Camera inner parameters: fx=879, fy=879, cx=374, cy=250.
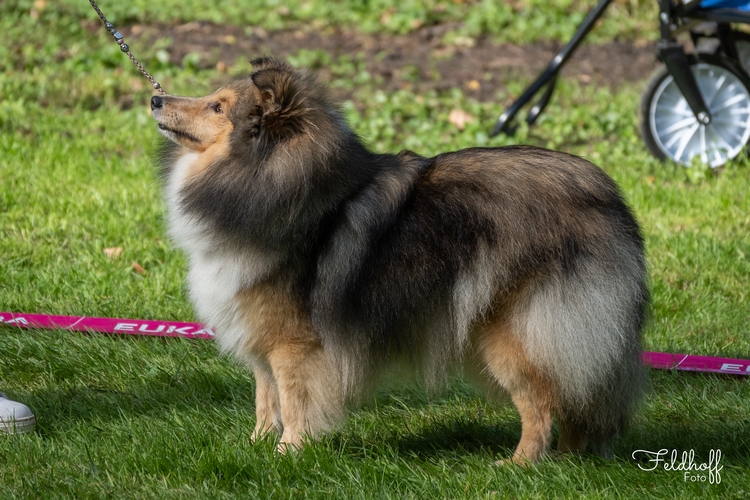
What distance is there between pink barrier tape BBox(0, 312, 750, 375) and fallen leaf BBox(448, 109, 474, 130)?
3.79 metres

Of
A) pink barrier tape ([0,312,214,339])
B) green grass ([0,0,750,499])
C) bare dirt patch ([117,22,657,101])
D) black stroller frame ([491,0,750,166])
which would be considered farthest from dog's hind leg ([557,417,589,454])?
bare dirt patch ([117,22,657,101])

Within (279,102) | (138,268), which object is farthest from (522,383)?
(138,268)

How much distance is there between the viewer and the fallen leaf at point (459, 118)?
8.04 metres

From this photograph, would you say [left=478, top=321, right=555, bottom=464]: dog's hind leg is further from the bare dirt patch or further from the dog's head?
the bare dirt patch

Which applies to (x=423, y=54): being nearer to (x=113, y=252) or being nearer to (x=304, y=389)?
(x=113, y=252)

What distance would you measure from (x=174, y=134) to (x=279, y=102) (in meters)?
0.54

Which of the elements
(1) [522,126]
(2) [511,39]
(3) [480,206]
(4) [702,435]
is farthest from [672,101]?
(3) [480,206]

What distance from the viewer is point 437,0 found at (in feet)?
36.0

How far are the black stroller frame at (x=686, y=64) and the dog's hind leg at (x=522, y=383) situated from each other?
4157mm

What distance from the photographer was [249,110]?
11.2ft

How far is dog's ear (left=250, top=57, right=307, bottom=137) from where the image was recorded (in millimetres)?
3316

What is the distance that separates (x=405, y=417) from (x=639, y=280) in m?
1.29

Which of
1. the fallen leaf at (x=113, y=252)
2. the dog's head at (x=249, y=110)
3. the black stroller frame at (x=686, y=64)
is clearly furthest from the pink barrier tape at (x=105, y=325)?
the black stroller frame at (x=686, y=64)

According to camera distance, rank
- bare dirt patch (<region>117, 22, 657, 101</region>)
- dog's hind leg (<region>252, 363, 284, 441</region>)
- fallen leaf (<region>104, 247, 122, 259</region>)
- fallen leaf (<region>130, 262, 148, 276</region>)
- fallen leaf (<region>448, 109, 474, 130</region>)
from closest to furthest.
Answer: dog's hind leg (<region>252, 363, 284, 441</region>) < fallen leaf (<region>130, 262, 148, 276</region>) < fallen leaf (<region>104, 247, 122, 259</region>) < fallen leaf (<region>448, 109, 474, 130</region>) < bare dirt patch (<region>117, 22, 657, 101</region>)
